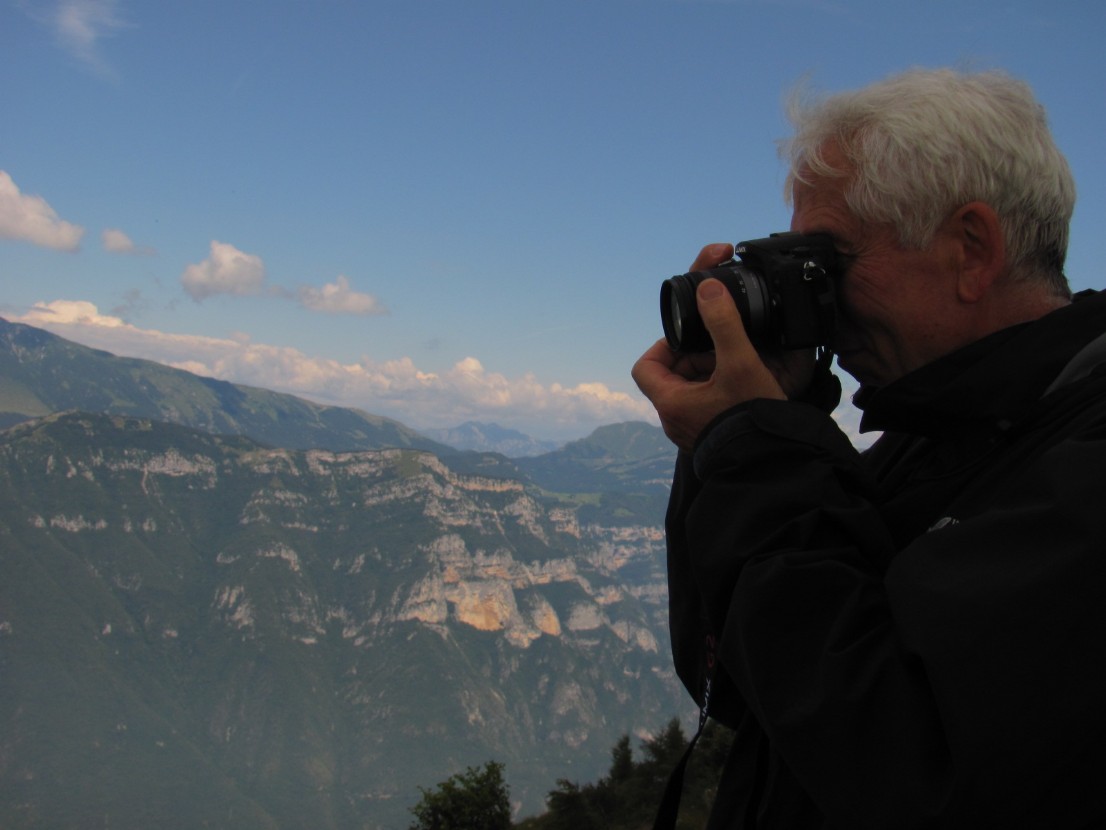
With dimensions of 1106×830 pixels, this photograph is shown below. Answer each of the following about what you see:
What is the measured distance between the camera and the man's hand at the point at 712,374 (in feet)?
5.16

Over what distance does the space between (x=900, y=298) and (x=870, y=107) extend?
39 cm

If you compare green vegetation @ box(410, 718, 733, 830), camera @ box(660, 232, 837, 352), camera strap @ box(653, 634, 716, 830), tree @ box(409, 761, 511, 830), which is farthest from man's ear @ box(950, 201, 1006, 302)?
tree @ box(409, 761, 511, 830)

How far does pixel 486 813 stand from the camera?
124 feet

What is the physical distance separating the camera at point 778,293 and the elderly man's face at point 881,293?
0.04 metres

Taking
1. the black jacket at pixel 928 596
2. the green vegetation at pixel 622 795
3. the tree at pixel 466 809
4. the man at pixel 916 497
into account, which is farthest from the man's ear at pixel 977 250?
the tree at pixel 466 809

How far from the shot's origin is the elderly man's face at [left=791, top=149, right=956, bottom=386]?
159 cm

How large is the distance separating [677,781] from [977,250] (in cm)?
125

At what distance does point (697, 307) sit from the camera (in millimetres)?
1687

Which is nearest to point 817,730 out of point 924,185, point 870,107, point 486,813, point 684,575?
point 684,575

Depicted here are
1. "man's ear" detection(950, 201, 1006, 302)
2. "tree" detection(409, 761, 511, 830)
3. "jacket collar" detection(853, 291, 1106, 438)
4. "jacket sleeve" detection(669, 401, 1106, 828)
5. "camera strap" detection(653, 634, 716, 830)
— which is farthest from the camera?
"tree" detection(409, 761, 511, 830)

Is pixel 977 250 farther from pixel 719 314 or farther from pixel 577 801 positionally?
pixel 577 801

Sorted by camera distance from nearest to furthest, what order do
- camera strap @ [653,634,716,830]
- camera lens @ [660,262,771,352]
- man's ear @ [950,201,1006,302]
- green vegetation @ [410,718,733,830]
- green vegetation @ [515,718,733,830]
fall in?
man's ear @ [950,201,1006,302] < camera lens @ [660,262,771,352] < camera strap @ [653,634,716,830] < green vegetation @ [515,718,733,830] < green vegetation @ [410,718,733,830]

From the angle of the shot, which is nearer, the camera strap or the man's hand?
the man's hand

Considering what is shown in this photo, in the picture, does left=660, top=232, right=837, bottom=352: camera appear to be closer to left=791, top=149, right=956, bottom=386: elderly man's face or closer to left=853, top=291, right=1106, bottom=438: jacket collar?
left=791, top=149, right=956, bottom=386: elderly man's face
